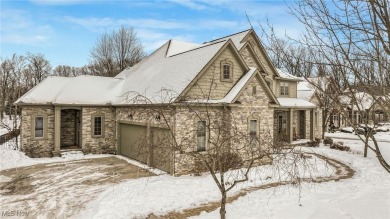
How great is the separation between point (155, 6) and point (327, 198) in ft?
31.6

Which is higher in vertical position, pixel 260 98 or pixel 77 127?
pixel 260 98

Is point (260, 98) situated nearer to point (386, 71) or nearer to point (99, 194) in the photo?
point (99, 194)

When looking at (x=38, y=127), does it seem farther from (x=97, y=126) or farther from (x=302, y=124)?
(x=302, y=124)

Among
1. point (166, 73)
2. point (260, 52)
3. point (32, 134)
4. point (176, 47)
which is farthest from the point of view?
point (260, 52)

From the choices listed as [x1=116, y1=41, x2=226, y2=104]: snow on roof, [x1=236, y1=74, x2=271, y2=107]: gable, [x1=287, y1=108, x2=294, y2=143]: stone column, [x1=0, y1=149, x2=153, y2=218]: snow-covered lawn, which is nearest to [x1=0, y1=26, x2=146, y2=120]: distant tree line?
[x1=116, y1=41, x2=226, y2=104]: snow on roof

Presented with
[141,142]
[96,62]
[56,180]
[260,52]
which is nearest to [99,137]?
[141,142]

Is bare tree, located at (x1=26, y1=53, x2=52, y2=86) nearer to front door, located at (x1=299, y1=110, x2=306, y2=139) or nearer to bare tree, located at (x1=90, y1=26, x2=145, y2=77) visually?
bare tree, located at (x1=90, y1=26, x2=145, y2=77)

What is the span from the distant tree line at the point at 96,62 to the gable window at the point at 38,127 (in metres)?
19.8

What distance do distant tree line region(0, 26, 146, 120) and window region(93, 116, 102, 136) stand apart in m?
21.3

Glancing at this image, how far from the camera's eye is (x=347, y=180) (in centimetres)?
1312

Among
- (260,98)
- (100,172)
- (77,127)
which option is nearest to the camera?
(100,172)

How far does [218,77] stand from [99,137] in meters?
10.3

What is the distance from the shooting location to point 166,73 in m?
17.1

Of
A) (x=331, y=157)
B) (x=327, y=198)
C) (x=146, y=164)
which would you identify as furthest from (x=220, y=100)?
(x=331, y=157)
